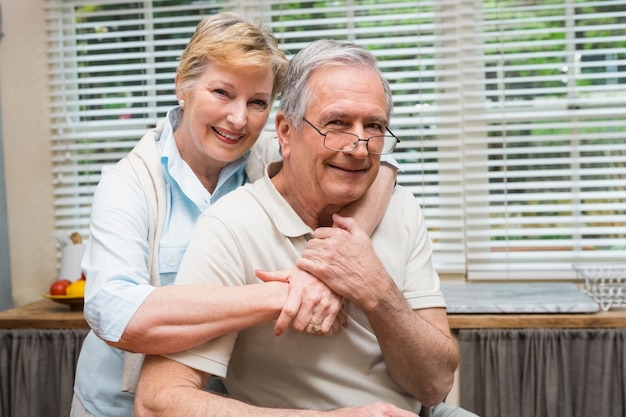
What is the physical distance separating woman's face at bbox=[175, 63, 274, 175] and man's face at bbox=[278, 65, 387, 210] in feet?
0.54

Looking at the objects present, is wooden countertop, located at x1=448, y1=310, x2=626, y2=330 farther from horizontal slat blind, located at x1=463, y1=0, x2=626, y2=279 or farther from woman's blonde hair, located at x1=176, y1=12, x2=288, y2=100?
woman's blonde hair, located at x1=176, y1=12, x2=288, y2=100

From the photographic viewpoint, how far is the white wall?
11.6 ft

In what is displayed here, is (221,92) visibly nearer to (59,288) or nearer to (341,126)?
(341,126)

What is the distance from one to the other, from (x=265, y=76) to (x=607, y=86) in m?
2.00

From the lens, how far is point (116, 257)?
1.66m

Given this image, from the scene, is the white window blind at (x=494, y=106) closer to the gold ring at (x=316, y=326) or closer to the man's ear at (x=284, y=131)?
the man's ear at (x=284, y=131)

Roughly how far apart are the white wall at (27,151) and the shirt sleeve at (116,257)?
6.30 ft

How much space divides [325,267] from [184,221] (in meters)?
0.44

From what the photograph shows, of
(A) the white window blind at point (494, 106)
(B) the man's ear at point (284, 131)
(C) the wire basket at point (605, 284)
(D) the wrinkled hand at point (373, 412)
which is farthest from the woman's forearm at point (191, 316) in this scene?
(A) the white window blind at point (494, 106)

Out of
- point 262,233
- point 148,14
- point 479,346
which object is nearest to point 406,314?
point 262,233

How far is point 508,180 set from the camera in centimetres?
343

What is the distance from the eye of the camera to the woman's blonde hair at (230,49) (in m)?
1.79

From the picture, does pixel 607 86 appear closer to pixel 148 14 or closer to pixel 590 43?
pixel 590 43

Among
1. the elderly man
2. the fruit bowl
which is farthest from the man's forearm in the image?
the fruit bowl
